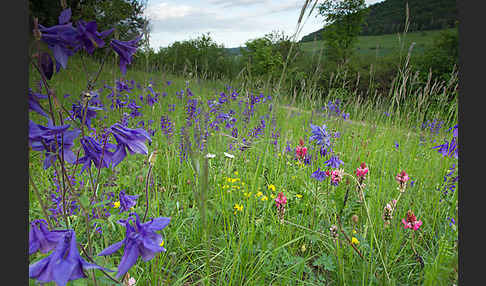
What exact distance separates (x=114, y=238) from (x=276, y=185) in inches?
48.8

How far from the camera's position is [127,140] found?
2.33 feet

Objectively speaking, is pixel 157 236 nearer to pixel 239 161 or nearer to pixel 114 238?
pixel 114 238

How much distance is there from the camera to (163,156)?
2.60 m

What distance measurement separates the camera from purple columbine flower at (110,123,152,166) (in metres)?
0.70

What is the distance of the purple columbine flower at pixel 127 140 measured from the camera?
705 mm

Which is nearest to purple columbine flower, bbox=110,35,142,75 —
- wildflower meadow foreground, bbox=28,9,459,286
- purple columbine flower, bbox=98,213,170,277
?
wildflower meadow foreground, bbox=28,9,459,286

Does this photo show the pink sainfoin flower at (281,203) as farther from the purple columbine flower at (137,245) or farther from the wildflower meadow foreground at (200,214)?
the purple columbine flower at (137,245)

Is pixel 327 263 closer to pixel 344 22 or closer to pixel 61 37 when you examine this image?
pixel 61 37

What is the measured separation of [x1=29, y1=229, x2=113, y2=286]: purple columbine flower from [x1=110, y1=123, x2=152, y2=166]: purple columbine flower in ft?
0.80

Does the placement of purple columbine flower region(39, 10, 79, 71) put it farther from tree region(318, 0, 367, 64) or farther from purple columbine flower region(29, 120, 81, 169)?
tree region(318, 0, 367, 64)

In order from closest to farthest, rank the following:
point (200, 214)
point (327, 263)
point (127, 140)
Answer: point (127, 140)
point (200, 214)
point (327, 263)

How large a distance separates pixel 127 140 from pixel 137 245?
283 millimetres

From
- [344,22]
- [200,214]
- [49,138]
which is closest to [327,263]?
[200,214]

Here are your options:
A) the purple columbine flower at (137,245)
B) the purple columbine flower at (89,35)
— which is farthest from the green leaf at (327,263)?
the purple columbine flower at (89,35)
